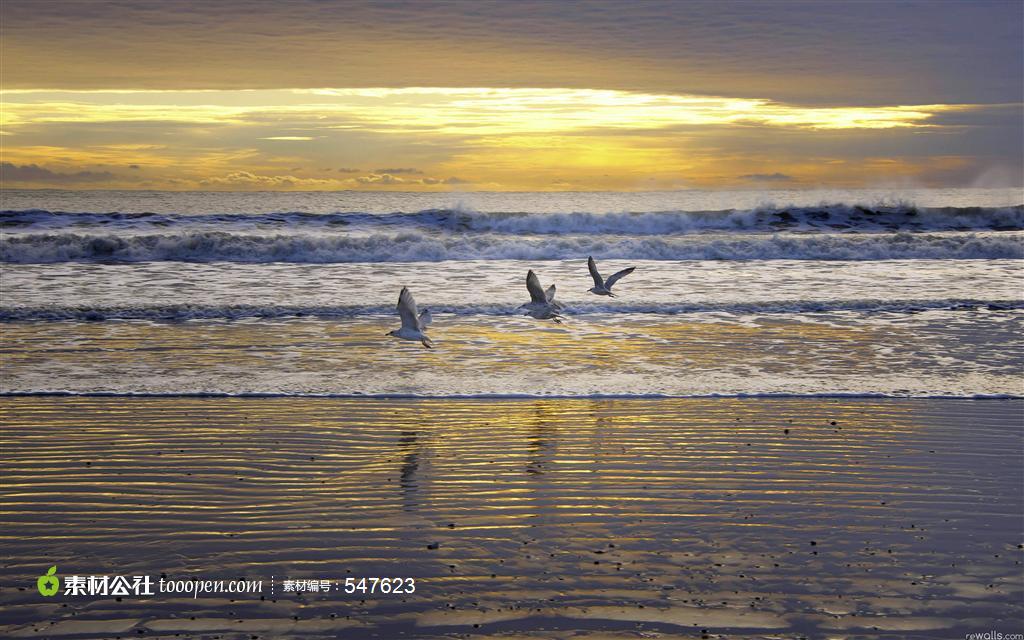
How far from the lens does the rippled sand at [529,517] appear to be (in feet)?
16.1

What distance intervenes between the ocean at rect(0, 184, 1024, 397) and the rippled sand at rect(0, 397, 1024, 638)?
1.51 m

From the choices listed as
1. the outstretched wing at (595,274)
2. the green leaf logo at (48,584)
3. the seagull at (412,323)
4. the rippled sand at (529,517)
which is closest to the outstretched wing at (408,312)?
the seagull at (412,323)

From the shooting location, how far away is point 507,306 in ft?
53.9

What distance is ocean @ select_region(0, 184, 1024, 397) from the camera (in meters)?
10.9

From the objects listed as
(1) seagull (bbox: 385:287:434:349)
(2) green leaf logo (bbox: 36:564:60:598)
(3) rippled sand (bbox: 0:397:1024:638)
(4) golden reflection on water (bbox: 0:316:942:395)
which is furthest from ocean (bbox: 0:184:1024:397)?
(2) green leaf logo (bbox: 36:564:60:598)

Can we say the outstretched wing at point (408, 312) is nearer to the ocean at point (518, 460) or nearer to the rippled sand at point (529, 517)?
the ocean at point (518, 460)

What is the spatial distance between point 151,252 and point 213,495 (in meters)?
20.5

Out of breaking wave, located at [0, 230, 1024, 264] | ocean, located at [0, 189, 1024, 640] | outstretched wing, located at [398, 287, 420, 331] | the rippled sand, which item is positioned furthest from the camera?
breaking wave, located at [0, 230, 1024, 264]

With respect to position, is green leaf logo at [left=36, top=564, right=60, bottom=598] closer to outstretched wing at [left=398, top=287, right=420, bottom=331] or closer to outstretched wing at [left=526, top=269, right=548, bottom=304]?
outstretched wing at [left=398, top=287, right=420, bottom=331]

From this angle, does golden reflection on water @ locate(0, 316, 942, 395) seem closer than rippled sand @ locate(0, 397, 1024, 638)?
No

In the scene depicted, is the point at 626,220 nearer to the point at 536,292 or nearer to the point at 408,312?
the point at 536,292

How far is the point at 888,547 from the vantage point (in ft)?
19.0

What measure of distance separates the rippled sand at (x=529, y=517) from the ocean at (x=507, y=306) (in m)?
1.51

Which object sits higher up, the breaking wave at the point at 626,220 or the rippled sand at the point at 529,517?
the breaking wave at the point at 626,220
